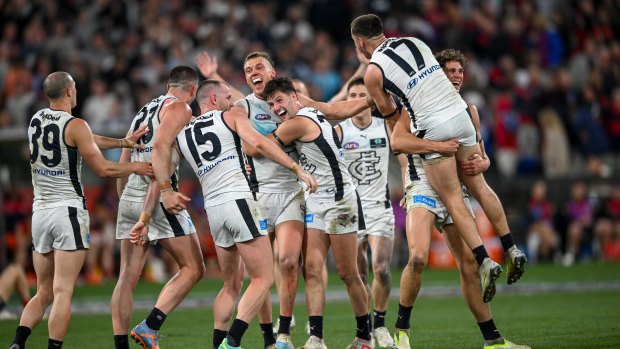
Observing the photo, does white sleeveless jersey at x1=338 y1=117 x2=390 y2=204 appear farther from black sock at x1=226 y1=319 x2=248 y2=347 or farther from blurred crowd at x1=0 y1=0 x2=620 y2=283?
blurred crowd at x1=0 y1=0 x2=620 y2=283

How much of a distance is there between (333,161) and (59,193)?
2.95 m

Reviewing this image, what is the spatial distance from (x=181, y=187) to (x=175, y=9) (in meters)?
6.28

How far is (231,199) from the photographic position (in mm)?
10492

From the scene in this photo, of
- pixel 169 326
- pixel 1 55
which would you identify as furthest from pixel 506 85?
pixel 169 326

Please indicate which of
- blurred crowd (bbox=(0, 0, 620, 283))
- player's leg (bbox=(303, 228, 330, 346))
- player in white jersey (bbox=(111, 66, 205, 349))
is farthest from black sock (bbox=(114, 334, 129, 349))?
blurred crowd (bbox=(0, 0, 620, 283))

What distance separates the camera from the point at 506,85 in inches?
1053

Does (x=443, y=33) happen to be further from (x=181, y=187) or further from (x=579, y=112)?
(x=181, y=187)

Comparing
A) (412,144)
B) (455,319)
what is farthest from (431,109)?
(455,319)

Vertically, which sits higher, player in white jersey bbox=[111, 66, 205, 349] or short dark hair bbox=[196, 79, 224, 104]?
short dark hair bbox=[196, 79, 224, 104]

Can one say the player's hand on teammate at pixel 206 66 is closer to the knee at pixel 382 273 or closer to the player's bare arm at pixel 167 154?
the player's bare arm at pixel 167 154

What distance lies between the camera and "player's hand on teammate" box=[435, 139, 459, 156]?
416 inches

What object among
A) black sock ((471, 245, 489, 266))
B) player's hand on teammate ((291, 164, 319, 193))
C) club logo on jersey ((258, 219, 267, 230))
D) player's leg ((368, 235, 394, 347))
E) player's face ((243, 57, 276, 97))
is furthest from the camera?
player's leg ((368, 235, 394, 347))

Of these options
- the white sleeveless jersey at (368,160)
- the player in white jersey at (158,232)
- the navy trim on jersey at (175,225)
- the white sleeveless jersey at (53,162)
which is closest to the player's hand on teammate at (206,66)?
the player in white jersey at (158,232)

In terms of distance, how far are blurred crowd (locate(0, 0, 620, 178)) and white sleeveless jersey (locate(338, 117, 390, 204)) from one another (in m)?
10.3
